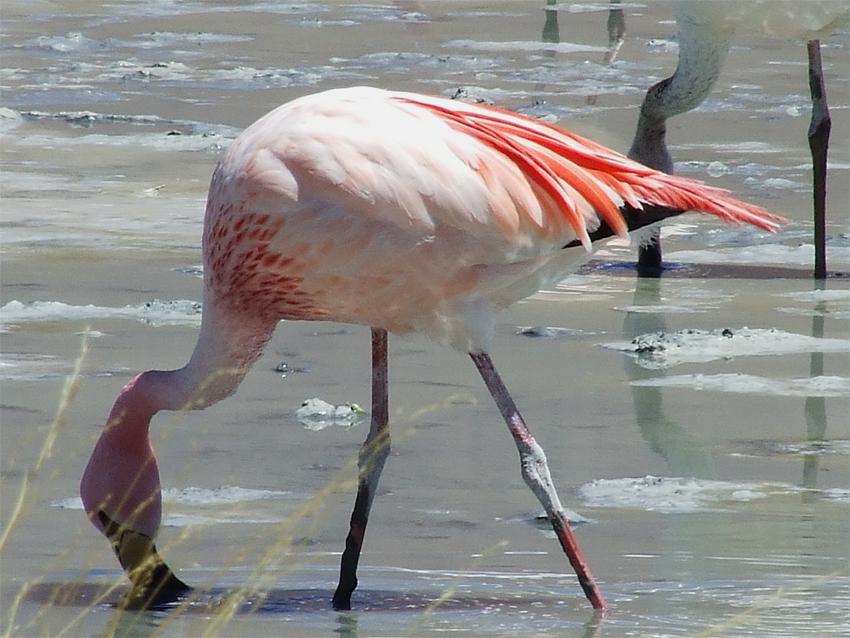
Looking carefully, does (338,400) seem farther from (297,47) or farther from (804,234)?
(297,47)

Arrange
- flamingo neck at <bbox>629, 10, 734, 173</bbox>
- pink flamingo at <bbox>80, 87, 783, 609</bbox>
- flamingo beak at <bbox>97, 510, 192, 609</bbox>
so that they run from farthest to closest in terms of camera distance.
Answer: flamingo neck at <bbox>629, 10, 734, 173</bbox>
pink flamingo at <bbox>80, 87, 783, 609</bbox>
flamingo beak at <bbox>97, 510, 192, 609</bbox>

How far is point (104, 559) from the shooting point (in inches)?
188

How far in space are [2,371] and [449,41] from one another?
957 cm

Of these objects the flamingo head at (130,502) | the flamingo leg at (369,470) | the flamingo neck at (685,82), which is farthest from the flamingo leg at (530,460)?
the flamingo neck at (685,82)

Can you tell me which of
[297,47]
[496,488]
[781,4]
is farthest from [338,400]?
[297,47]

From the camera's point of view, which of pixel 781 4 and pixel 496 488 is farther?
pixel 781 4

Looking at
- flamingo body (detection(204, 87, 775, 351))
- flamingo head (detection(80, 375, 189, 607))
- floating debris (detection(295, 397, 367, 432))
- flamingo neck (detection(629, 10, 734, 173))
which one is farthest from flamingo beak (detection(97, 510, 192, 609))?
flamingo neck (detection(629, 10, 734, 173))

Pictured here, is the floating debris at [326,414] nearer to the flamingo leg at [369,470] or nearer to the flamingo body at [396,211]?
the flamingo leg at [369,470]

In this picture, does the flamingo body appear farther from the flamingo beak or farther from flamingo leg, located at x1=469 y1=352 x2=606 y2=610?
the flamingo beak

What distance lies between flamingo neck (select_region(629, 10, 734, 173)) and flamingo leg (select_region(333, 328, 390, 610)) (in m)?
4.06

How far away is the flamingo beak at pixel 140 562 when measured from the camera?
14.4ft

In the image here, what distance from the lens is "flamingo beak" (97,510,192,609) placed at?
14.4 ft

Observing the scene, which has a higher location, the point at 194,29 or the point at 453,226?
the point at 453,226

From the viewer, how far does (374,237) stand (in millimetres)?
4582
